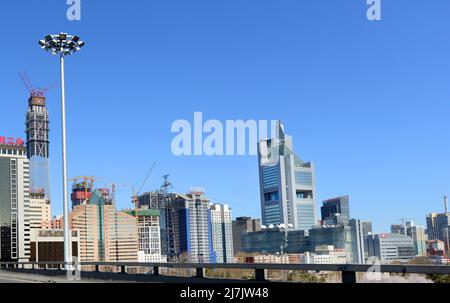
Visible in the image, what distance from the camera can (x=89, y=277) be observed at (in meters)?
24.5

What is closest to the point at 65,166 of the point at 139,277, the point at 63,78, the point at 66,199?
the point at 66,199

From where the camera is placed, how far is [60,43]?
40562 mm

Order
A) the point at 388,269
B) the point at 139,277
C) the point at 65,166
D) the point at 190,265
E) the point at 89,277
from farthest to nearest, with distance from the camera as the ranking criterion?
1. the point at 65,166
2. the point at 89,277
3. the point at 139,277
4. the point at 190,265
5. the point at 388,269

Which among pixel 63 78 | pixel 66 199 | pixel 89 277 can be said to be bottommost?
pixel 89 277

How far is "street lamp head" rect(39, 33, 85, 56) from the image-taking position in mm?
40625

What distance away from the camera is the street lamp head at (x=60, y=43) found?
4062cm
